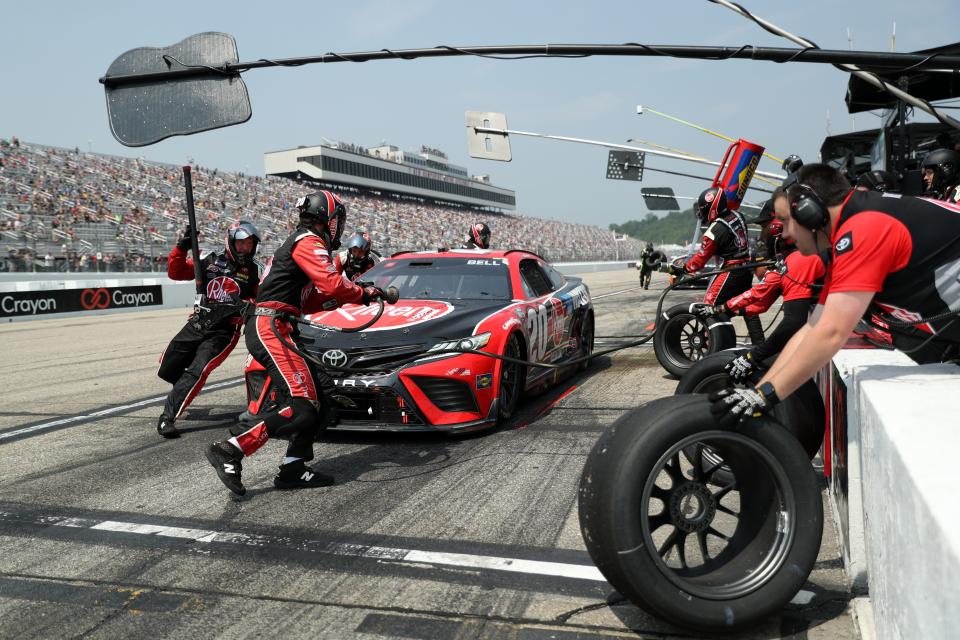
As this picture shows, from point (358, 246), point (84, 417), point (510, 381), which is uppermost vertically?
point (358, 246)

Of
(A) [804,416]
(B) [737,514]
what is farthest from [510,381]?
(B) [737,514]

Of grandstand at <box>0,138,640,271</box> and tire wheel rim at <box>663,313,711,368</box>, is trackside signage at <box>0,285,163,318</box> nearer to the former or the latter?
grandstand at <box>0,138,640,271</box>

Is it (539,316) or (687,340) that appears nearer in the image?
(539,316)

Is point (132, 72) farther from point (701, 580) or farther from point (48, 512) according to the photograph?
point (701, 580)

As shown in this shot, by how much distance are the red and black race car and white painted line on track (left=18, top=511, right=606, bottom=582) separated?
3.63 feet

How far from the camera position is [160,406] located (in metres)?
6.99

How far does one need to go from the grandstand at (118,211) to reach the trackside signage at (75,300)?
1.89m

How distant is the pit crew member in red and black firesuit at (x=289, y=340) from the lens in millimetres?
4367

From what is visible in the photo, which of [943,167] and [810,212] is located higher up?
[943,167]

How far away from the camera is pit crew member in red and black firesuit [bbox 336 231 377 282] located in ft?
25.2

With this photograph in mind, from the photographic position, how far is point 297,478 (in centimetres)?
439

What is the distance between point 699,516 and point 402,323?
3255mm

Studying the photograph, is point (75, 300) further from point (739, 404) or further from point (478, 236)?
point (739, 404)

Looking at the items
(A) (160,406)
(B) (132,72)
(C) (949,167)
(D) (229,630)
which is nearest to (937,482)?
(D) (229,630)
